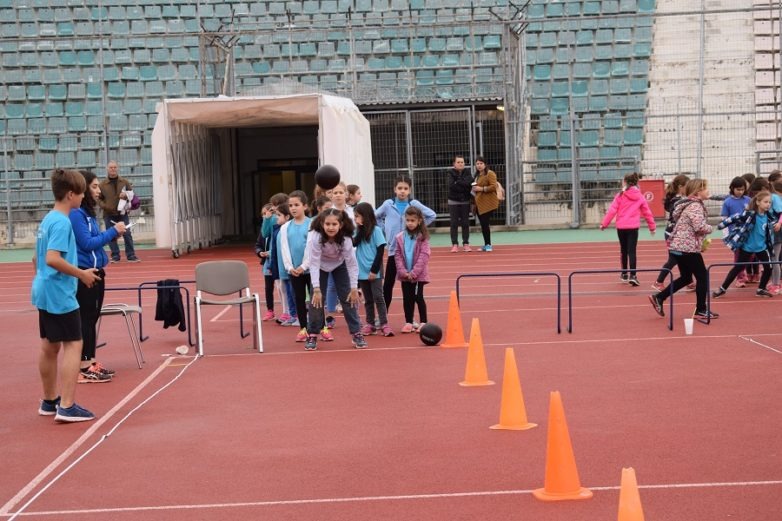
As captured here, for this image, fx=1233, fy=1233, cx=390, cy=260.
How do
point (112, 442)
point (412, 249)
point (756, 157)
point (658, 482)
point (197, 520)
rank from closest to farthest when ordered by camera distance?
point (197, 520), point (658, 482), point (112, 442), point (412, 249), point (756, 157)

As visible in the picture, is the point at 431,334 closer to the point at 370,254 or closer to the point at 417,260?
the point at 417,260

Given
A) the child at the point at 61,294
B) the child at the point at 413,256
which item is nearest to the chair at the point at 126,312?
the child at the point at 61,294

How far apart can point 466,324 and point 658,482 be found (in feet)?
23.9

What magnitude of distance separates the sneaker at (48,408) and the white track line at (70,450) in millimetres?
419

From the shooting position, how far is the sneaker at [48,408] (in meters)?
9.41

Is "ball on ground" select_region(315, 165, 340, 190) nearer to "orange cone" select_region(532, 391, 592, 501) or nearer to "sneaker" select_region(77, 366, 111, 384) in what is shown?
"sneaker" select_region(77, 366, 111, 384)

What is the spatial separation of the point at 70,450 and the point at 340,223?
462 cm

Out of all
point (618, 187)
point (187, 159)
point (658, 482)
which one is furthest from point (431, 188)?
point (658, 482)

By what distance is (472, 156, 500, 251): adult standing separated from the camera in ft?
78.3

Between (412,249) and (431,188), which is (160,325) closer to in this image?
(412,249)

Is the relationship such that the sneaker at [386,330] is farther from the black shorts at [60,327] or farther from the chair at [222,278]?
the black shorts at [60,327]

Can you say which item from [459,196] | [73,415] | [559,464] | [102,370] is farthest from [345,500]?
[459,196]

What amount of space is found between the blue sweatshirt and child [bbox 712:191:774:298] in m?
8.09

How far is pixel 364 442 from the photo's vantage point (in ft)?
26.5
